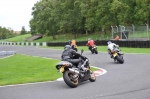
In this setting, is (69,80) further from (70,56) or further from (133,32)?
(133,32)

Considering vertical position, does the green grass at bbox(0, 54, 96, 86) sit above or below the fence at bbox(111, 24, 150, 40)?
below

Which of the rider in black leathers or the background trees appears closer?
the rider in black leathers

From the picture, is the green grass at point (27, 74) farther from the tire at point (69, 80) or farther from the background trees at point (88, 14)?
the background trees at point (88, 14)

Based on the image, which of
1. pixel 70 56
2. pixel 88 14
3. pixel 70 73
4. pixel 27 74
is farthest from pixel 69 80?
pixel 88 14

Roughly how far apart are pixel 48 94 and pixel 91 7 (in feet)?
180

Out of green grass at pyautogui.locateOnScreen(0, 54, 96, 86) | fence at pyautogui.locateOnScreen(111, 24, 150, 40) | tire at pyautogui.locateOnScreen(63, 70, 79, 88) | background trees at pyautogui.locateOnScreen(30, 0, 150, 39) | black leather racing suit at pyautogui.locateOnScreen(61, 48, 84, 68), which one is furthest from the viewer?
background trees at pyautogui.locateOnScreen(30, 0, 150, 39)

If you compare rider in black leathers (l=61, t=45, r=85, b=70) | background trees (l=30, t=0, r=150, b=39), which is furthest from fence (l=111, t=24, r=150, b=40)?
rider in black leathers (l=61, t=45, r=85, b=70)

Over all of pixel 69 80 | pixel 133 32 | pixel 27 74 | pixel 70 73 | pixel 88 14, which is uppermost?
pixel 88 14

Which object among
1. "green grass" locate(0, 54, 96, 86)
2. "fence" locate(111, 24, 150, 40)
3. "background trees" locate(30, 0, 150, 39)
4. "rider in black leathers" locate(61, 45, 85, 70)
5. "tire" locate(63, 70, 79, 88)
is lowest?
"green grass" locate(0, 54, 96, 86)

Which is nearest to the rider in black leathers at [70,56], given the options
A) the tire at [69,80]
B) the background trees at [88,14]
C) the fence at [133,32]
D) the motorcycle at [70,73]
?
the motorcycle at [70,73]

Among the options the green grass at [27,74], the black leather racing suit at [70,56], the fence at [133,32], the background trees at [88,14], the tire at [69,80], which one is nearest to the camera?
the tire at [69,80]

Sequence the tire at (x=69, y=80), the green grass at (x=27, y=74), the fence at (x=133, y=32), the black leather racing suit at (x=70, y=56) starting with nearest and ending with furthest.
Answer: the tire at (x=69, y=80)
the black leather racing suit at (x=70, y=56)
the green grass at (x=27, y=74)
the fence at (x=133, y=32)

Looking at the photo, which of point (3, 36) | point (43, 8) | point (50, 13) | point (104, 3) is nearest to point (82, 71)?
point (104, 3)

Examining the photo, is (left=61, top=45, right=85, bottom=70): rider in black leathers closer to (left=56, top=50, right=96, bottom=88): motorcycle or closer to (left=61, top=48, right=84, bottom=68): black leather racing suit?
(left=61, top=48, right=84, bottom=68): black leather racing suit
